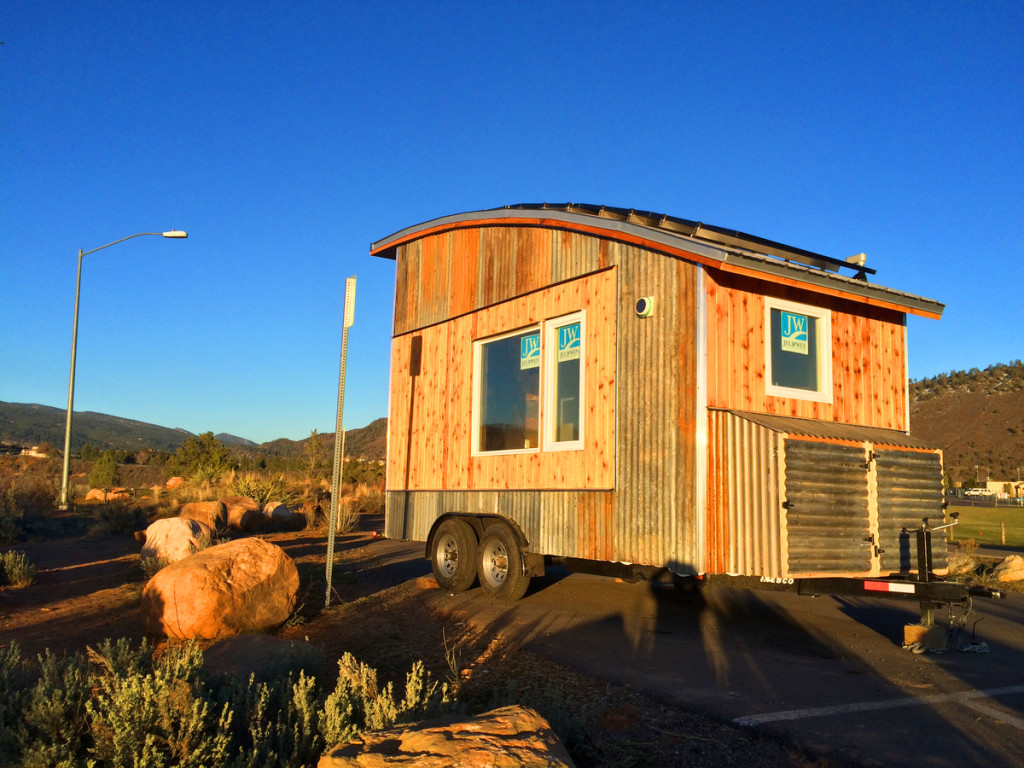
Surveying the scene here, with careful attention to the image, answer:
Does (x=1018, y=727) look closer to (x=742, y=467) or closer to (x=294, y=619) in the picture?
(x=742, y=467)

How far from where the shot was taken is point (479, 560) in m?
9.78

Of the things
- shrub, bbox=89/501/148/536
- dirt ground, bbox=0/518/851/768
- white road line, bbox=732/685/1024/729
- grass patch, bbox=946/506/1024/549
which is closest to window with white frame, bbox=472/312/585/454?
dirt ground, bbox=0/518/851/768

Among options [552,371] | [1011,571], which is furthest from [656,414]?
[1011,571]

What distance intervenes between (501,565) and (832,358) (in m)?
4.28

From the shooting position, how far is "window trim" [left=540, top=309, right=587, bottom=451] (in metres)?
8.81

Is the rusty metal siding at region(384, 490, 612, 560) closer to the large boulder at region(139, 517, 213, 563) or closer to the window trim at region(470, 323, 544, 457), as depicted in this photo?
the window trim at region(470, 323, 544, 457)

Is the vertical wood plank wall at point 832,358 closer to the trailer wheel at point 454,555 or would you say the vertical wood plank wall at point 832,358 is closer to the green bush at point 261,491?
the trailer wheel at point 454,555

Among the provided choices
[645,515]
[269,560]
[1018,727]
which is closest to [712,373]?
[645,515]

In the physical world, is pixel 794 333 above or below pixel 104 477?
above

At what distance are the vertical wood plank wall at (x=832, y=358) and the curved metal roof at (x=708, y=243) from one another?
291 millimetres

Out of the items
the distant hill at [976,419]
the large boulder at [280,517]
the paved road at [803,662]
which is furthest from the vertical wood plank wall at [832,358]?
the distant hill at [976,419]

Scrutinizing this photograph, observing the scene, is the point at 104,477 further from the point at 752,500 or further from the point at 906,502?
the point at 906,502

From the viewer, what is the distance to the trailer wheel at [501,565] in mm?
9039

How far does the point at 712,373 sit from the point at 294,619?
14.5 feet
